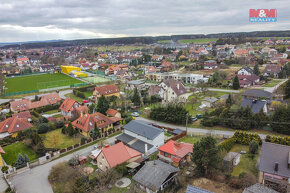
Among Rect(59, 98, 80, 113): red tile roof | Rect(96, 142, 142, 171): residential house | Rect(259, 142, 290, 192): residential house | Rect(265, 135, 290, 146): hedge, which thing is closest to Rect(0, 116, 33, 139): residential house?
Rect(59, 98, 80, 113): red tile roof

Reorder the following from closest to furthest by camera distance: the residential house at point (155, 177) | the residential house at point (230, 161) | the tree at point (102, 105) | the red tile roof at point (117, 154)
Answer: the residential house at point (155, 177) < the residential house at point (230, 161) < the red tile roof at point (117, 154) < the tree at point (102, 105)

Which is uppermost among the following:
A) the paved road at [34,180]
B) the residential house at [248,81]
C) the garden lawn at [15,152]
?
the residential house at [248,81]

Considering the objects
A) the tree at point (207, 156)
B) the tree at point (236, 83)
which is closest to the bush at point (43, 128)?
the tree at point (207, 156)

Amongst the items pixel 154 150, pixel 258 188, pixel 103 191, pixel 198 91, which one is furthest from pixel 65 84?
pixel 258 188

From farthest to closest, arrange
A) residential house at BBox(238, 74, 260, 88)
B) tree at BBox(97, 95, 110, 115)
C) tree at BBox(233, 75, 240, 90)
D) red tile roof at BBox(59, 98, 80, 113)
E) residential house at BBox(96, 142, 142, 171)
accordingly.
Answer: residential house at BBox(238, 74, 260, 88) → tree at BBox(233, 75, 240, 90) → red tile roof at BBox(59, 98, 80, 113) → tree at BBox(97, 95, 110, 115) → residential house at BBox(96, 142, 142, 171)

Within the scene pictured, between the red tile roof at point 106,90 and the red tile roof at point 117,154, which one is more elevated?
the red tile roof at point 106,90

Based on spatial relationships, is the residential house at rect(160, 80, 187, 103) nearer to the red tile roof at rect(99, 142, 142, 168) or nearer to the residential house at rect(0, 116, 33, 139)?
the red tile roof at rect(99, 142, 142, 168)

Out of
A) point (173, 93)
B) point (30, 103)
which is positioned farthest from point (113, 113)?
point (30, 103)

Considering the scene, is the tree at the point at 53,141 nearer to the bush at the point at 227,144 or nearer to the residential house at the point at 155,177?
the residential house at the point at 155,177
